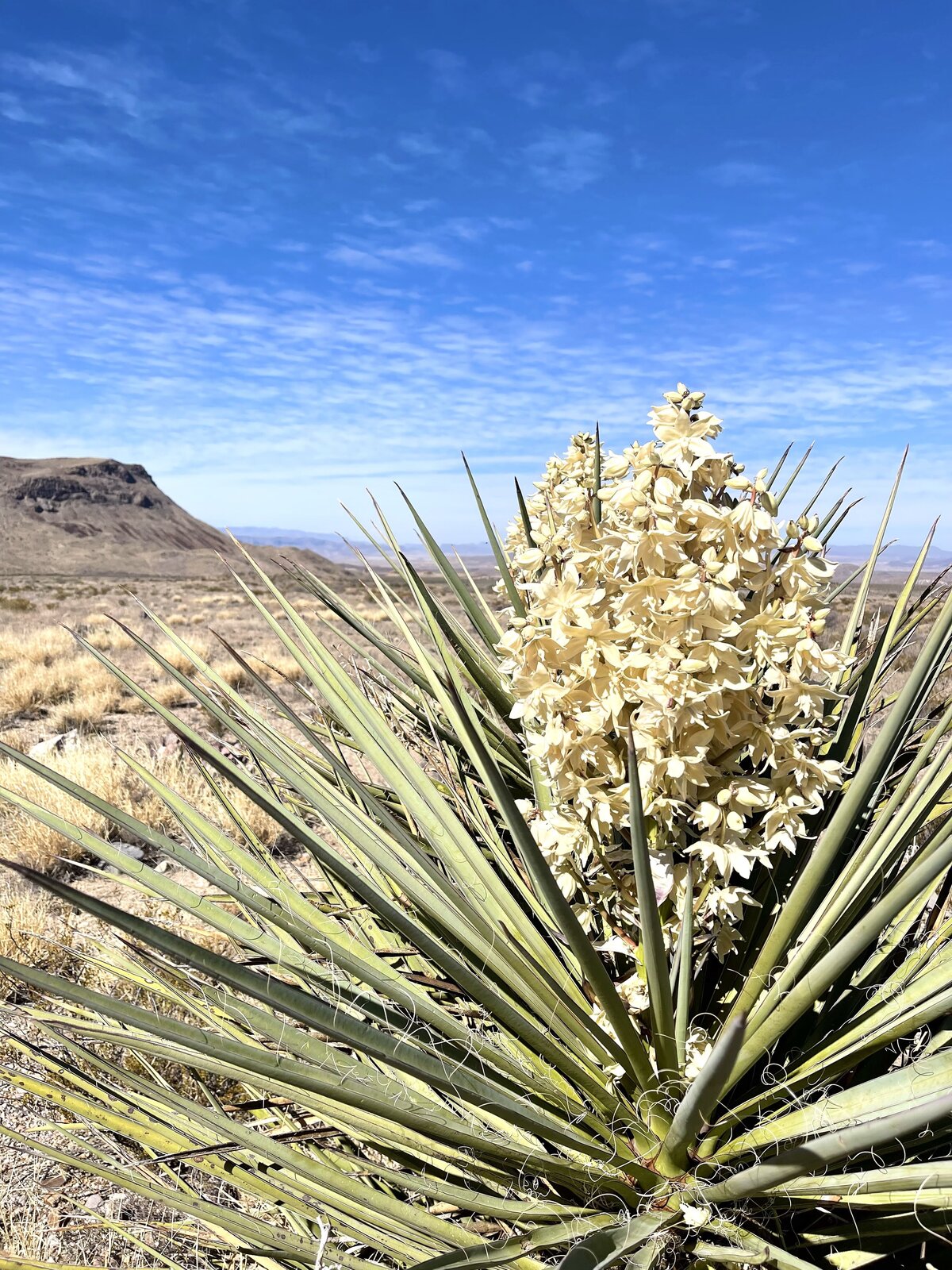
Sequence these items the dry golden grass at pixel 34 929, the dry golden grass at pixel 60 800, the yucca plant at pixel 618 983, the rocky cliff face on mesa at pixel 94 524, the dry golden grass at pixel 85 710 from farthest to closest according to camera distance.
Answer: the rocky cliff face on mesa at pixel 94 524 → the dry golden grass at pixel 85 710 → the dry golden grass at pixel 60 800 → the dry golden grass at pixel 34 929 → the yucca plant at pixel 618 983

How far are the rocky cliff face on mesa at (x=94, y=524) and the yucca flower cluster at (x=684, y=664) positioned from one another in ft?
182

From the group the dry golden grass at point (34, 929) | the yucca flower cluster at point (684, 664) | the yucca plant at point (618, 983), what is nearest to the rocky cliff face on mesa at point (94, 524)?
the dry golden grass at point (34, 929)

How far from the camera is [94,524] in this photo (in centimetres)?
7475

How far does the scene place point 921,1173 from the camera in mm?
1040

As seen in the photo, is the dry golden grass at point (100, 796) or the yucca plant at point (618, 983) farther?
the dry golden grass at point (100, 796)

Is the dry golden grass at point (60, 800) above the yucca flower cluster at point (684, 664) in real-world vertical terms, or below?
below

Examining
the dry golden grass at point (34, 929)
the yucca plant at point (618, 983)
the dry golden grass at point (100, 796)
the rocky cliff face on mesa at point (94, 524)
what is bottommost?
the dry golden grass at point (34, 929)

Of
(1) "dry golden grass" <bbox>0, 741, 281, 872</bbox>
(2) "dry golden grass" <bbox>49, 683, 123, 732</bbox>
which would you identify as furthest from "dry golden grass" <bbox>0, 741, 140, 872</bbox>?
(2) "dry golden grass" <bbox>49, 683, 123, 732</bbox>

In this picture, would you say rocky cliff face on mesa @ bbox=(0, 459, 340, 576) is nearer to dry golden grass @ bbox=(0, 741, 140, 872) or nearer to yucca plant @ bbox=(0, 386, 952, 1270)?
dry golden grass @ bbox=(0, 741, 140, 872)

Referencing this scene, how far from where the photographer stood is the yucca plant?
1.09 meters

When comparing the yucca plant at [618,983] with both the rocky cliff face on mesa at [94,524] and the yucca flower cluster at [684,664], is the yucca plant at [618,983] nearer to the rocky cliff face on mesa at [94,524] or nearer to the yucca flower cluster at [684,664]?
the yucca flower cluster at [684,664]

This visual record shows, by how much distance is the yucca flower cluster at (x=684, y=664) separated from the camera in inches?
46.5

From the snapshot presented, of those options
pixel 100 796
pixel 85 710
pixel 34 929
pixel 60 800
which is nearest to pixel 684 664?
pixel 34 929

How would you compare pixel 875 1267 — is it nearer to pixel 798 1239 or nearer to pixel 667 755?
pixel 798 1239
